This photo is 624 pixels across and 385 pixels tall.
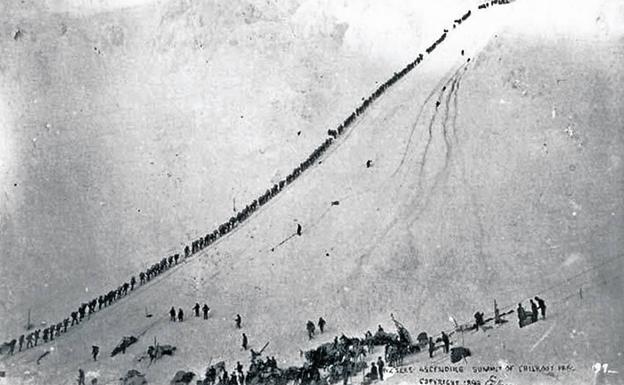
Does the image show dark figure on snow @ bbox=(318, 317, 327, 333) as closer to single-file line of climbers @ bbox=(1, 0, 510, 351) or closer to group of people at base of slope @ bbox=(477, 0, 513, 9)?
single-file line of climbers @ bbox=(1, 0, 510, 351)

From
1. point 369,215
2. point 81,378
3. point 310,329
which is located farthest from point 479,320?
point 81,378

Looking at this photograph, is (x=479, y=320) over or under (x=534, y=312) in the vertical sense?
over

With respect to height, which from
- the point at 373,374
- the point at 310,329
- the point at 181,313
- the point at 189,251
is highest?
the point at 189,251

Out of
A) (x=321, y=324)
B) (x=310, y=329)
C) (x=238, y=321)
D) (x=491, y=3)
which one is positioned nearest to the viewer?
(x=310, y=329)

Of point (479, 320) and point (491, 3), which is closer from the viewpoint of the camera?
point (479, 320)

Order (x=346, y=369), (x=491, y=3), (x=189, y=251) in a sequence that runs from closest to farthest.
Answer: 1. (x=346, y=369)
2. (x=189, y=251)
3. (x=491, y=3)

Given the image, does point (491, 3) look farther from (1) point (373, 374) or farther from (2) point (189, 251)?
(1) point (373, 374)

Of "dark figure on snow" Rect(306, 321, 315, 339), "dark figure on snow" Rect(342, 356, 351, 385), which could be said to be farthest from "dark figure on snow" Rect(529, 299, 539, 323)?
"dark figure on snow" Rect(306, 321, 315, 339)

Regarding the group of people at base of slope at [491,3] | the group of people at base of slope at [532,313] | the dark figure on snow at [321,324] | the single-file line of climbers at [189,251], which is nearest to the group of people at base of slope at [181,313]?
the single-file line of climbers at [189,251]

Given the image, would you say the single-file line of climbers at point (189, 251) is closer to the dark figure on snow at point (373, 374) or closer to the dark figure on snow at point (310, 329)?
the dark figure on snow at point (310, 329)
